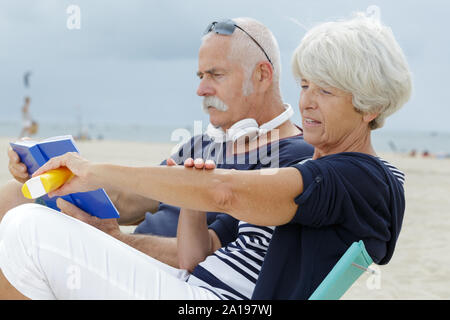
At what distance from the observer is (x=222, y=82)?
3045mm

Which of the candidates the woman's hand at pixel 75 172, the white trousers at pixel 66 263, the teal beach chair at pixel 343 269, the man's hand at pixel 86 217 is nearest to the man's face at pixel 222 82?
the man's hand at pixel 86 217

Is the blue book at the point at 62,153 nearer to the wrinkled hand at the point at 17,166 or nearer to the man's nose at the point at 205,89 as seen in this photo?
the wrinkled hand at the point at 17,166

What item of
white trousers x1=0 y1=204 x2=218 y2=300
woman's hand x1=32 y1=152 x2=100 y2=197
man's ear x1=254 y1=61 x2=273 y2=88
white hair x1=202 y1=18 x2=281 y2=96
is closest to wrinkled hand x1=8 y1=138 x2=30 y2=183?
woman's hand x1=32 y1=152 x2=100 y2=197

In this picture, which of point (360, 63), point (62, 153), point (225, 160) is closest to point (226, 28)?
point (225, 160)

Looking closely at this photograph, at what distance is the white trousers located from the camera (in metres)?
1.80

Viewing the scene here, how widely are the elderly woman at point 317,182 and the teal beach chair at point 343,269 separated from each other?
0.27ft

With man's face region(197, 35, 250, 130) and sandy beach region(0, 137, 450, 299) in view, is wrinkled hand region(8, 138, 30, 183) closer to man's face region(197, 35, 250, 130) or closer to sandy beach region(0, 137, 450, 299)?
man's face region(197, 35, 250, 130)

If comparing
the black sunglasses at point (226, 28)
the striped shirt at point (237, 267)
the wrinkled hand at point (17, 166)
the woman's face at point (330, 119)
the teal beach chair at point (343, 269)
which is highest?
the black sunglasses at point (226, 28)

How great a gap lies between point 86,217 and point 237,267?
2.45 ft

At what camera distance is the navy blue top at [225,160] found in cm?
254
